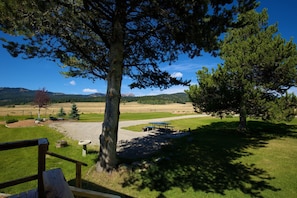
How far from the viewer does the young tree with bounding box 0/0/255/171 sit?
534 cm

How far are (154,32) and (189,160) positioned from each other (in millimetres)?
6538

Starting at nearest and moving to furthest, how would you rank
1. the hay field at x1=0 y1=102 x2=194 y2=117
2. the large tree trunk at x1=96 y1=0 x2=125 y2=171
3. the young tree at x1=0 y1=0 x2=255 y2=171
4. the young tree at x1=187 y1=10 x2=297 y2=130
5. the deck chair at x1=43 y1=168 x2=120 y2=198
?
the deck chair at x1=43 y1=168 x2=120 y2=198
the young tree at x1=0 y1=0 x2=255 y2=171
the large tree trunk at x1=96 y1=0 x2=125 y2=171
the young tree at x1=187 y1=10 x2=297 y2=130
the hay field at x1=0 y1=102 x2=194 y2=117

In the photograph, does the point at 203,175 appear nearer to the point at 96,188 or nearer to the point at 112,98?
the point at 96,188

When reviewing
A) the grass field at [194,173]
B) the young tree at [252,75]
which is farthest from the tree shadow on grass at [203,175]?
the young tree at [252,75]

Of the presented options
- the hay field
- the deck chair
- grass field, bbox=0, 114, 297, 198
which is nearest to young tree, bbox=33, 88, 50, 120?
the hay field

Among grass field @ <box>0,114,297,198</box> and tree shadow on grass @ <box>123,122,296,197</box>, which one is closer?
grass field @ <box>0,114,297,198</box>

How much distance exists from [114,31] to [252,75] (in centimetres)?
1319

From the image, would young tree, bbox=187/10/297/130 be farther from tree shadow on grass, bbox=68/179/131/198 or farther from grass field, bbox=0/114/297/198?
tree shadow on grass, bbox=68/179/131/198

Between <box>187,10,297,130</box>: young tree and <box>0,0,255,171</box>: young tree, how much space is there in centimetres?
726

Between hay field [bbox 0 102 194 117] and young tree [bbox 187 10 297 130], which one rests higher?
young tree [bbox 187 10 297 130]

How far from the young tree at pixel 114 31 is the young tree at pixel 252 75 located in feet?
23.8

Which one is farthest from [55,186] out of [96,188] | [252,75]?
[252,75]

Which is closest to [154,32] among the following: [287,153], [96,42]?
[96,42]

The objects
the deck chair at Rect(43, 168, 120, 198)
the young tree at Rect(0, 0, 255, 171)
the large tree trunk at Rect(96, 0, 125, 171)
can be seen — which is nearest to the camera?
the deck chair at Rect(43, 168, 120, 198)
